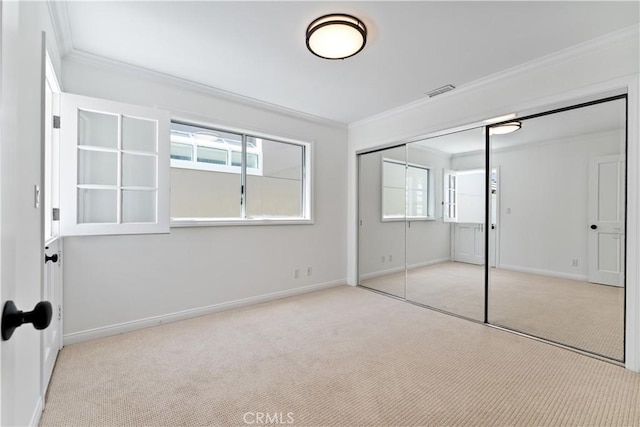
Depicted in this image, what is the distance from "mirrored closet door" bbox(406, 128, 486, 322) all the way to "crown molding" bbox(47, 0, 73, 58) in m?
3.65

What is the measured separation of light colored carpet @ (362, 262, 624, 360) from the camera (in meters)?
2.69

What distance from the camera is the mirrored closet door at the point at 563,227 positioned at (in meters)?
2.62

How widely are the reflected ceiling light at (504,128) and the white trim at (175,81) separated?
7.25 ft

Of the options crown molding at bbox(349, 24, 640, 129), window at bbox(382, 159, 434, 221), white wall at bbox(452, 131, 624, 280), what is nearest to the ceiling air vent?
crown molding at bbox(349, 24, 640, 129)

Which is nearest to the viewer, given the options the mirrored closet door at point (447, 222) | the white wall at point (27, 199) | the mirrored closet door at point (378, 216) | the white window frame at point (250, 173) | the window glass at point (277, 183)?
the white wall at point (27, 199)

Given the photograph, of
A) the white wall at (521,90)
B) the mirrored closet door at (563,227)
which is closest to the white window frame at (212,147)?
the white wall at (521,90)

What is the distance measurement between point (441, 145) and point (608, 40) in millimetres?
1747

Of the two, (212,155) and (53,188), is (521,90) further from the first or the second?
(53,188)

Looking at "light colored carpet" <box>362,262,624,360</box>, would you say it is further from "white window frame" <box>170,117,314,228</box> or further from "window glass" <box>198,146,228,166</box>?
"window glass" <box>198,146,228,166</box>

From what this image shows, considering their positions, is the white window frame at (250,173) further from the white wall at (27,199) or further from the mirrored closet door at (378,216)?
the white wall at (27,199)

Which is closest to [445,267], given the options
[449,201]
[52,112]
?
[449,201]

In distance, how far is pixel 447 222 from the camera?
4.23 metres

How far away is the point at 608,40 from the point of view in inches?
91.1

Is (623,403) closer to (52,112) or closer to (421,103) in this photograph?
(421,103)
